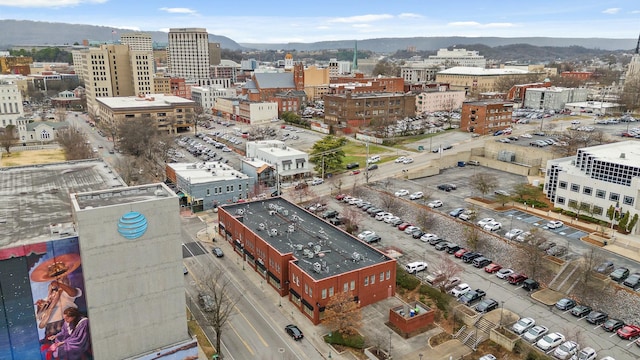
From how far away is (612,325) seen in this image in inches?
1242

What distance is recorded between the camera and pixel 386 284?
35938 millimetres

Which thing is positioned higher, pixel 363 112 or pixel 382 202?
pixel 363 112

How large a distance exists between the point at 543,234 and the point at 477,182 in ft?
48.7

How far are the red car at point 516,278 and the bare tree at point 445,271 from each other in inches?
160

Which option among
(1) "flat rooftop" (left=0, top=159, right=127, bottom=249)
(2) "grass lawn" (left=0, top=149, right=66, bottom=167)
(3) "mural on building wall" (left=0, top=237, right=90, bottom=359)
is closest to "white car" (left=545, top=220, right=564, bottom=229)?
(1) "flat rooftop" (left=0, top=159, right=127, bottom=249)

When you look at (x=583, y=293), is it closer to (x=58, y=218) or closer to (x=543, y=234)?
(x=543, y=234)

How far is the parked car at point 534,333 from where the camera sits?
100ft

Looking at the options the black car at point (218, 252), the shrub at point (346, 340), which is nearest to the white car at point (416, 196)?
the black car at point (218, 252)

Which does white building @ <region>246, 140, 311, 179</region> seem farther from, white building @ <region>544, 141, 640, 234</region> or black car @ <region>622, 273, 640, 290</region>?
black car @ <region>622, 273, 640, 290</region>

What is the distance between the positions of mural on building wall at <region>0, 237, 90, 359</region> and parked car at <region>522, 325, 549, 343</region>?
90.9 feet

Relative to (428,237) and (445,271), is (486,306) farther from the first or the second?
(428,237)

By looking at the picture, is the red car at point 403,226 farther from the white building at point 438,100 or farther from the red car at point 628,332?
the white building at point 438,100

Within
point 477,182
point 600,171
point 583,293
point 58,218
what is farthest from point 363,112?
point 58,218

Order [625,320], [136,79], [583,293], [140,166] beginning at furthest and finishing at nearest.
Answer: [136,79] → [140,166] → [583,293] → [625,320]
